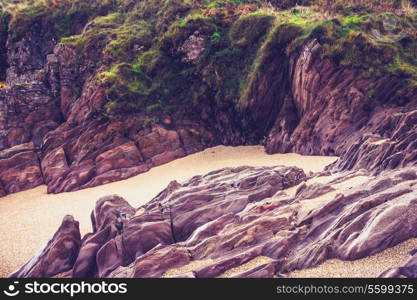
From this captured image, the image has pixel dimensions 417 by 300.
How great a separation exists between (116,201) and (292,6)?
23.1 m

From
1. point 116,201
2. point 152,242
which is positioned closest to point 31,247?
point 116,201

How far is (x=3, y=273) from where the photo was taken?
43.0 feet

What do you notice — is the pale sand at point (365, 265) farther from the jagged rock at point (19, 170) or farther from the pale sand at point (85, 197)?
the jagged rock at point (19, 170)

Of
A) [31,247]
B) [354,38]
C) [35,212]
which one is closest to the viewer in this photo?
[31,247]

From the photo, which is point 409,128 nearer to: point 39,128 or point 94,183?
point 94,183

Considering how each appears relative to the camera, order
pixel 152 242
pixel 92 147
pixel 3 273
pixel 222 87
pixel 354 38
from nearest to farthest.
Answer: pixel 152 242 < pixel 3 273 < pixel 354 38 < pixel 92 147 < pixel 222 87

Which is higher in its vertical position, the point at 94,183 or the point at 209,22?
the point at 209,22

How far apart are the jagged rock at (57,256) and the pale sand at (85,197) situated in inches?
75.4

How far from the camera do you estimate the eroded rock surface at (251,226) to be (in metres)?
9.71

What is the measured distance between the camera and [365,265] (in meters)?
9.16

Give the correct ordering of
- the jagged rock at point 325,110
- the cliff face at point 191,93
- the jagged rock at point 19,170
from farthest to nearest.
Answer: the jagged rock at point 19,170 < the cliff face at point 191,93 < the jagged rock at point 325,110

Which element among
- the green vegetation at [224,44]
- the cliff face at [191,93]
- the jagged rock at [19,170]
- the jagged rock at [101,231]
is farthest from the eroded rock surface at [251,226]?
A: the jagged rock at [19,170]

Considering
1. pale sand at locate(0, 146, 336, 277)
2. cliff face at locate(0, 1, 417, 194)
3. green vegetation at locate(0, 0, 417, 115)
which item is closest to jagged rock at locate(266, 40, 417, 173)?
cliff face at locate(0, 1, 417, 194)

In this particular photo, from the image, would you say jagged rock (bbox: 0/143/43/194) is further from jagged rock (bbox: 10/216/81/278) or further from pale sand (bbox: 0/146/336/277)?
jagged rock (bbox: 10/216/81/278)
